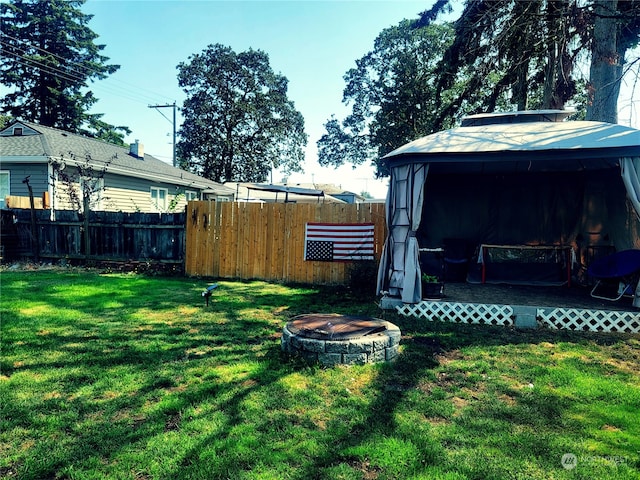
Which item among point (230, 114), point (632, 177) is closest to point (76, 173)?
point (632, 177)

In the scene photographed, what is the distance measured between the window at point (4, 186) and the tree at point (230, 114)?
16593 mm

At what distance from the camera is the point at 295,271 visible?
8094mm

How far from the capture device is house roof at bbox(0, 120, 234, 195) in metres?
12.0

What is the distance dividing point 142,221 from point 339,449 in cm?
805

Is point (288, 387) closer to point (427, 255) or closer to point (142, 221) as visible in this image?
point (427, 255)

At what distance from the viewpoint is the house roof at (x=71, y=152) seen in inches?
472

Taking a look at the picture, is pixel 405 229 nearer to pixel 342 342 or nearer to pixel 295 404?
pixel 342 342

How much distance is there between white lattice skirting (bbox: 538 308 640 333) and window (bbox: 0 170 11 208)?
14848 millimetres

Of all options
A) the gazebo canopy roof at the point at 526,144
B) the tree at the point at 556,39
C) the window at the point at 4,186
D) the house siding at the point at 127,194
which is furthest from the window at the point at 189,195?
the gazebo canopy roof at the point at 526,144

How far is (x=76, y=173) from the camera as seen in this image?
12.8m

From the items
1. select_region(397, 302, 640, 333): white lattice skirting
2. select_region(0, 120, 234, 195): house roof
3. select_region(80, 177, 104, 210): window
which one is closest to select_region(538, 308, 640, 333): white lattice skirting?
select_region(397, 302, 640, 333): white lattice skirting

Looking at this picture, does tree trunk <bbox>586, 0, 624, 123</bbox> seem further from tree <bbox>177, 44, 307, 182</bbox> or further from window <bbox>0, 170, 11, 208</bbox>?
tree <bbox>177, 44, 307, 182</bbox>

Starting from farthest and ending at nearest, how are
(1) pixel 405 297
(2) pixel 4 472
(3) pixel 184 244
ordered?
1. (3) pixel 184 244
2. (1) pixel 405 297
3. (2) pixel 4 472

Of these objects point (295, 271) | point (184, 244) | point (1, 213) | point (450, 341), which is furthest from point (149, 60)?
point (450, 341)
